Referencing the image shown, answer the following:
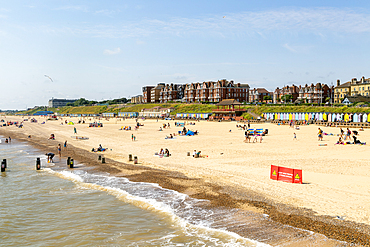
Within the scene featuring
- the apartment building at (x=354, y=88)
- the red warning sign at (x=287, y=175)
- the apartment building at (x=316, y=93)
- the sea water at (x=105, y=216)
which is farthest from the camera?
the apartment building at (x=316, y=93)

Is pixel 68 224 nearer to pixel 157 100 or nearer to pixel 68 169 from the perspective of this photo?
pixel 68 169

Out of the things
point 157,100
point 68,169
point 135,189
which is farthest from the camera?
point 157,100

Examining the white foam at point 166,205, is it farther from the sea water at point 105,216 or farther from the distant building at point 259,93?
the distant building at point 259,93

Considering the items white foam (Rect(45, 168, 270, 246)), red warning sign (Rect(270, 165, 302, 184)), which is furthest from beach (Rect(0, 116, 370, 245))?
white foam (Rect(45, 168, 270, 246))

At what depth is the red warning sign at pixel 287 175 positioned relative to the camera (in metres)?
14.7

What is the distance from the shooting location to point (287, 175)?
49.8ft

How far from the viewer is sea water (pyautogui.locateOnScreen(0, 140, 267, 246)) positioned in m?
9.80

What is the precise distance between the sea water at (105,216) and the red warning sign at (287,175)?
5.29m

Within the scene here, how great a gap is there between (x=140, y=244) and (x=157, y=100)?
165 metres

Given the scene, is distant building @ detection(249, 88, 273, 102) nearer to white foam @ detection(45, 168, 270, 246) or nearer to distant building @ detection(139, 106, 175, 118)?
distant building @ detection(139, 106, 175, 118)

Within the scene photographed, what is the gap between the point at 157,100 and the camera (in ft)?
567

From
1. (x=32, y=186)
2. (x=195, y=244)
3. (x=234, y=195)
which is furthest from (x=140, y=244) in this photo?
(x=32, y=186)

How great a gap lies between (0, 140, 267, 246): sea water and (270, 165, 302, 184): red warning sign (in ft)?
17.4

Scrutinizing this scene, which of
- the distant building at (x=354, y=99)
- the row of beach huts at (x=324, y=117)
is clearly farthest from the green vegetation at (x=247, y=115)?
the distant building at (x=354, y=99)
